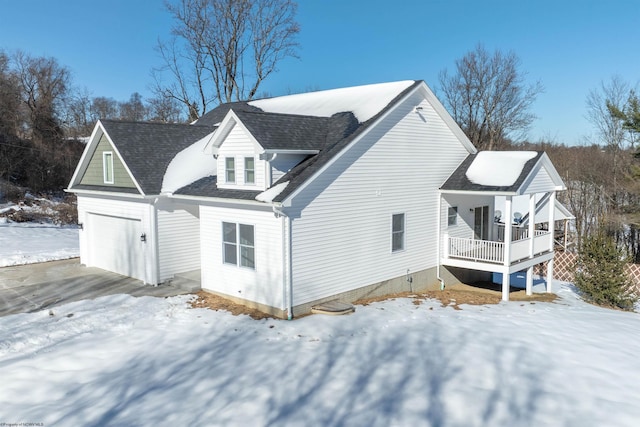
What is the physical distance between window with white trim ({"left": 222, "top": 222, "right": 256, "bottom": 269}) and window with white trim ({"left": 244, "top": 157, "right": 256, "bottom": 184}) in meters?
1.18

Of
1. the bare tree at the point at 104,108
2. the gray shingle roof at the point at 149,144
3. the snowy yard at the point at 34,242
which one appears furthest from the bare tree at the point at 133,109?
the gray shingle roof at the point at 149,144

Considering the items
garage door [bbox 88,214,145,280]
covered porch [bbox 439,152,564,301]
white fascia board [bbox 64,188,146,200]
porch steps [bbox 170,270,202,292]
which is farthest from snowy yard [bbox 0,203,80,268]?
covered porch [bbox 439,152,564,301]

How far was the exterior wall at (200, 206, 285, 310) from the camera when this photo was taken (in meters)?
11.7

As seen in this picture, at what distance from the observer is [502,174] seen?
15070 millimetres

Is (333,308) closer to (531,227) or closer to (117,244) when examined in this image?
(531,227)

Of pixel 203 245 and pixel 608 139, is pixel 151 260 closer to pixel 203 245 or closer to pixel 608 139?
pixel 203 245

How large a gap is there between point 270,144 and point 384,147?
3.71m

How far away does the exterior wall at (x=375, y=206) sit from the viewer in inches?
477

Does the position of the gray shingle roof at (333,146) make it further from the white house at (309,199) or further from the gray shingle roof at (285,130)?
the gray shingle roof at (285,130)

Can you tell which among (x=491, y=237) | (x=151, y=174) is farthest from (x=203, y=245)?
(x=491, y=237)

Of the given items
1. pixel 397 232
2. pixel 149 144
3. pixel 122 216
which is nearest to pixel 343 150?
pixel 397 232

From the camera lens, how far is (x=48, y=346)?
9500 millimetres

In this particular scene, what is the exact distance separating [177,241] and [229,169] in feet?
11.0

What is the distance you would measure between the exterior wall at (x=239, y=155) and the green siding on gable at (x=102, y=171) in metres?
3.47
